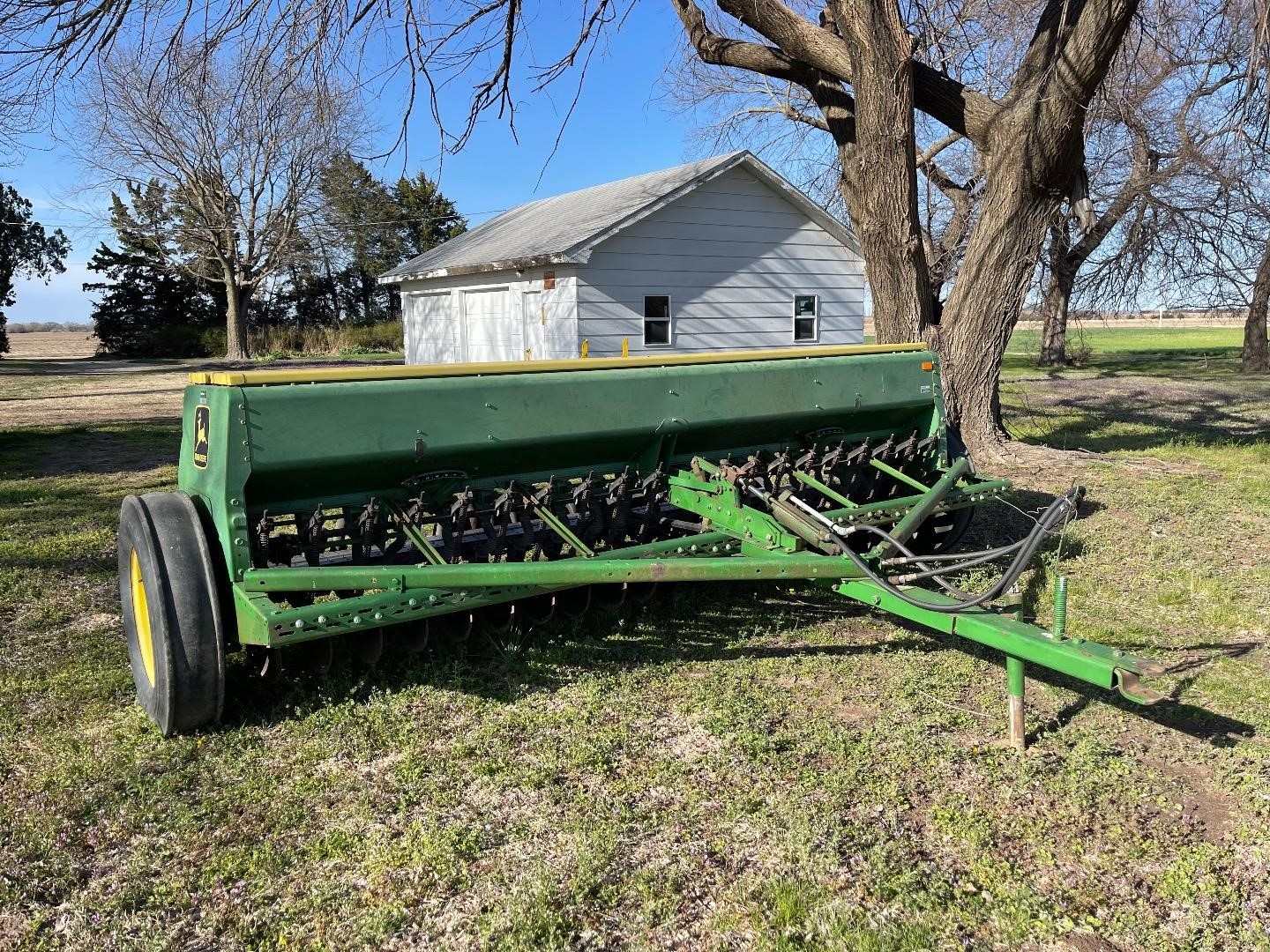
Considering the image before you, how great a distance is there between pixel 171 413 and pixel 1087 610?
44.8ft

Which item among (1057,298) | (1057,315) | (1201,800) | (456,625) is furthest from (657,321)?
(1057,298)

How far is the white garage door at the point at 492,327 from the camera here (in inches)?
638

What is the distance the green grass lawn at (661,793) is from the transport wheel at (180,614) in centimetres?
15

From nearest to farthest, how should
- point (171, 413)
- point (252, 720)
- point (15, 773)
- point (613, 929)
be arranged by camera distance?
1. point (613, 929)
2. point (15, 773)
3. point (252, 720)
4. point (171, 413)

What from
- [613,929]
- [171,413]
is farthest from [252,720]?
[171,413]

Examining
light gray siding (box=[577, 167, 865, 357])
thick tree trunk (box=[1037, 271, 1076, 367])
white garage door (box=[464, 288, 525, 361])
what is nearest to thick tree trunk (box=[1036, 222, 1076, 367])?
thick tree trunk (box=[1037, 271, 1076, 367])

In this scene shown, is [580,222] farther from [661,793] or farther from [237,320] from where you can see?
[237,320]

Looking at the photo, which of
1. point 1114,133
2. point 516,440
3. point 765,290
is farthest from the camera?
point 1114,133

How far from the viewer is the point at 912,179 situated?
25.3 ft

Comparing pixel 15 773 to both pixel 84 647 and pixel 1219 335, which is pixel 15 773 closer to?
pixel 84 647

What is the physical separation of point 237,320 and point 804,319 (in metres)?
22.3

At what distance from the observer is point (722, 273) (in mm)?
16141

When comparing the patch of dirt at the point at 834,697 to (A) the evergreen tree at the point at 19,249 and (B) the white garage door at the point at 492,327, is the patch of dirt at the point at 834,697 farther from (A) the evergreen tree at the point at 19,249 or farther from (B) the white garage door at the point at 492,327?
(A) the evergreen tree at the point at 19,249

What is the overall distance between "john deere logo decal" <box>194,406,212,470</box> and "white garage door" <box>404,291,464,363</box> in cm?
1427
